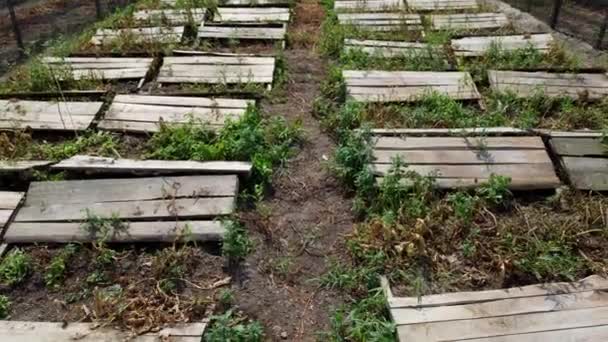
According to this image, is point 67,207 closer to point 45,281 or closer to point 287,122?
point 45,281

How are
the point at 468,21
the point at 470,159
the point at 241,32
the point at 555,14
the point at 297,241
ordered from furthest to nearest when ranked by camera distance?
1. the point at 468,21
2. the point at 555,14
3. the point at 241,32
4. the point at 470,159
5. the point at 297,241

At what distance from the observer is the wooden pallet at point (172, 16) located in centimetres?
726

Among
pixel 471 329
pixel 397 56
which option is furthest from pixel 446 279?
pixel 397 56

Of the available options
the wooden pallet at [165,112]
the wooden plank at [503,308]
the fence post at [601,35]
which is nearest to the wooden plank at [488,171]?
the wooden plank at [503,308]

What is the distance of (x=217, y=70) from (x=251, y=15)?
1.99 metres

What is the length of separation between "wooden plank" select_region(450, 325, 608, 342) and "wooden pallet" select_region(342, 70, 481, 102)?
9.50 ft

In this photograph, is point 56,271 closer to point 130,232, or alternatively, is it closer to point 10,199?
point 130,232

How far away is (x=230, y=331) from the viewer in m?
3.08

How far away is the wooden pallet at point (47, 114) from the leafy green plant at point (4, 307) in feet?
6.58

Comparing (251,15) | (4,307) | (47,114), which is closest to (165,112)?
(47,114)

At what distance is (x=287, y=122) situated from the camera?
5305 mm

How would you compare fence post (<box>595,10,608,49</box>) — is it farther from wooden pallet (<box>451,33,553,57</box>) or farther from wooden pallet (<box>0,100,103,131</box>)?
wooden pallet (<box>0,100,103,131</box>)

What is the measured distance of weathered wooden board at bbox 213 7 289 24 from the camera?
24.5ft

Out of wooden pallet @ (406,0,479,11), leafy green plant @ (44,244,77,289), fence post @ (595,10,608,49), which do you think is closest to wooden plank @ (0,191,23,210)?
leafy green plant @ (44,244,77,289)
